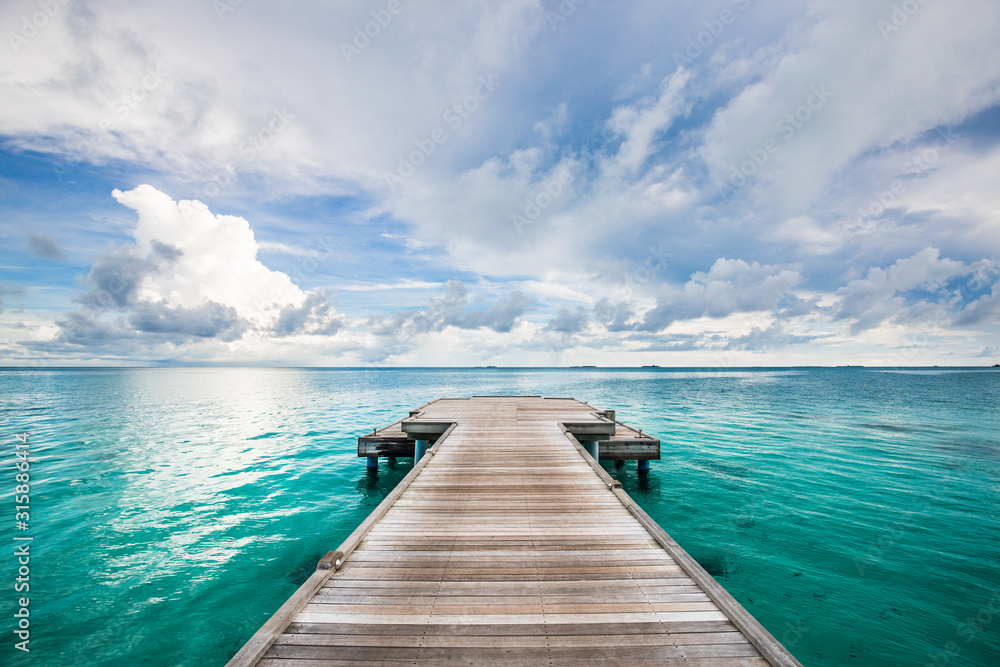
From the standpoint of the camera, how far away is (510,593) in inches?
182

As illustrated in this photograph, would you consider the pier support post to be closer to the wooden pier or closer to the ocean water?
the ocean water

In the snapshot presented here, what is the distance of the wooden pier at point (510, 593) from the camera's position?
3.73 meters

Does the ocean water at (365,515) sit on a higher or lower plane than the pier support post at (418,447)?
lower

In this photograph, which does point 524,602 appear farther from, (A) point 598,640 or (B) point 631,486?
(B) point 631,486

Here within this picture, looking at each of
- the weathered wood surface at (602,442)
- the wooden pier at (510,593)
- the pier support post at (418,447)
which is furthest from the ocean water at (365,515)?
the wooden pier at (510,593)

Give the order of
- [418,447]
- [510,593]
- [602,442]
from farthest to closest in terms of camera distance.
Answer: [418,447] < [602,442] < [510,593]

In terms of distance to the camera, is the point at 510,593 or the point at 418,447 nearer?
the point at 510,593

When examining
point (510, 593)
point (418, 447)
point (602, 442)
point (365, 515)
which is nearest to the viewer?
point (510, 593)

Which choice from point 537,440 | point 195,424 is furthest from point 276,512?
point 195,424

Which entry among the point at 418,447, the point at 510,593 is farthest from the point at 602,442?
the point at 510,593

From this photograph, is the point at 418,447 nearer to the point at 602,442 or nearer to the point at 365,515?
the point at 365,515

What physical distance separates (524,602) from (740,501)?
12.7 m

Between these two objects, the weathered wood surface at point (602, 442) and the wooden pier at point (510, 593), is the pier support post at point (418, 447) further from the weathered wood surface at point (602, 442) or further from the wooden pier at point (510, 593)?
the wooden pier at point (510, 593)

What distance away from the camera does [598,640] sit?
12.7 ft
